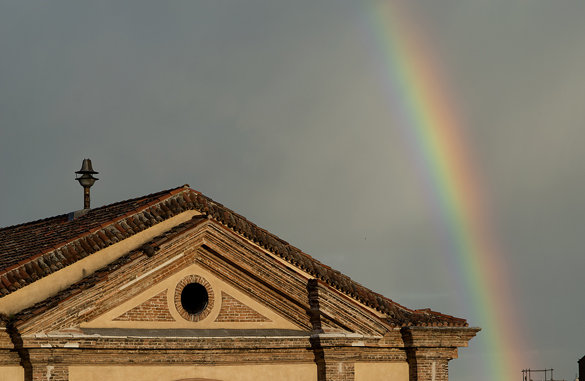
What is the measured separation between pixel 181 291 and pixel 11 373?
3.33 m

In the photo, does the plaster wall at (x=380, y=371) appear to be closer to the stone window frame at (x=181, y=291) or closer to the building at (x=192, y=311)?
the building at (x=192, y=311)

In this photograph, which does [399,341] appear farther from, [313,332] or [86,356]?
[86,356]

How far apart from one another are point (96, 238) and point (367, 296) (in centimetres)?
587

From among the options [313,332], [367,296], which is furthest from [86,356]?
[367,296]

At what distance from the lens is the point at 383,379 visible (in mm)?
17797

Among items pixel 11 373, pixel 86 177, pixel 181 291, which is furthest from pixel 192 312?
pixel 86 177

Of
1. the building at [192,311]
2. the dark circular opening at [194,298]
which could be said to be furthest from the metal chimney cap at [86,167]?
the dark circular opening at [194,298]

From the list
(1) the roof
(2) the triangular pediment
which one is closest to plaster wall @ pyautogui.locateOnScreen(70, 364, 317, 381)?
(2) the triangular pediment

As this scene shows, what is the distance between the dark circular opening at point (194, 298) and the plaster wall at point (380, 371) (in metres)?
3.63

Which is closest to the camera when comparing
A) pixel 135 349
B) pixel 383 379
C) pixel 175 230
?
pixel 135 349

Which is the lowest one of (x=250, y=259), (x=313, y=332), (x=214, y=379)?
Answer: (x=214, y=379)

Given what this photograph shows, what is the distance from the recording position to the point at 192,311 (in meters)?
16.1

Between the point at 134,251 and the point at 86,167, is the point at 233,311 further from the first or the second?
the point at 86,167

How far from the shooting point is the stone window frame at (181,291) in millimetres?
15695
